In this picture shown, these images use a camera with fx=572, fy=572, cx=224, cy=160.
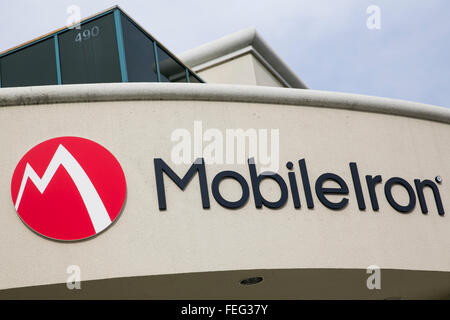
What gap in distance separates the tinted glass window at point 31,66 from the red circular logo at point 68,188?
3656 mm

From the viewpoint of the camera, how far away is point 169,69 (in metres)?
15.1

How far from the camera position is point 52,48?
13320mm

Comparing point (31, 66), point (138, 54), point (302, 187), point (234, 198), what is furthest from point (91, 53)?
point (302, 187)

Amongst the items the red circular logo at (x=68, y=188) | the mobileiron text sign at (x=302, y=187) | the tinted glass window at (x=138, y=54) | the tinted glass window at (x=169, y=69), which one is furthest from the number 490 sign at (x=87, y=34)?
the mobileiron text sign at (x=302, y=187)

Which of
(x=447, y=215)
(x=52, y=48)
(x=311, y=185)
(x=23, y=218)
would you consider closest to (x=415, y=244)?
(x=447, y=215)

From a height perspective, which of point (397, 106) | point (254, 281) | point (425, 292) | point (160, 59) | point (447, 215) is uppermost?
point (160, 59)

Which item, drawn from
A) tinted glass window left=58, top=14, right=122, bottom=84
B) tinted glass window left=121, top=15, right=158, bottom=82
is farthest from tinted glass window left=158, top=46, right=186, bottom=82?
tinted glass window left=58, top=14, right=122, bottom=84

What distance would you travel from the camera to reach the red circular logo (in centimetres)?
930

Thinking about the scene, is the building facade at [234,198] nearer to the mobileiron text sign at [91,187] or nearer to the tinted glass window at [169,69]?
the mobileiron text sign at [91,187]

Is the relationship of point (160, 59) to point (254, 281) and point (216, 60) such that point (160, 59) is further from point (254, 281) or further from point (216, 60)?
point (254, 281)

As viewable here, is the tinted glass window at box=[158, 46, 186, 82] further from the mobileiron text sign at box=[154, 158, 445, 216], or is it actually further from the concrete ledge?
the mobileiron text sign at box=[154, 158, 445, 216]

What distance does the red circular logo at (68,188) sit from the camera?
9.30 meters

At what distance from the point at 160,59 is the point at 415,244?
764 centimetres

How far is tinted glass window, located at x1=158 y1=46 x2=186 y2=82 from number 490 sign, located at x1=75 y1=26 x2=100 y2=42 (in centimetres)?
193
